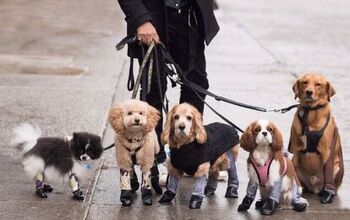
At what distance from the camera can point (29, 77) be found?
9969 millimetres

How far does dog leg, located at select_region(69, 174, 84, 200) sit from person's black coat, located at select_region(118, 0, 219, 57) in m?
1.06

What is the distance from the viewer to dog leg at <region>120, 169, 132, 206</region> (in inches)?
204

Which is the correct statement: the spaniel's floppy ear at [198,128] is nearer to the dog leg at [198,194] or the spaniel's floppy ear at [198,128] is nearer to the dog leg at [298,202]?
the dog leg at [198,194]

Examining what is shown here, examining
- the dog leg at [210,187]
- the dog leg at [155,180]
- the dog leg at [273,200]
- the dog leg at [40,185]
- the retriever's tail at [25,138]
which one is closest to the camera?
the dog leg at [273,200]

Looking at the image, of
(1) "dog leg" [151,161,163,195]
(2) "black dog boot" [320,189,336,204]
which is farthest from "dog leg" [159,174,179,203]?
(2) "black dog boot" [320,189,336,204]

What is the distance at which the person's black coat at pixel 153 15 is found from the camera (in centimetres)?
532

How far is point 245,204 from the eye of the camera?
5176mm

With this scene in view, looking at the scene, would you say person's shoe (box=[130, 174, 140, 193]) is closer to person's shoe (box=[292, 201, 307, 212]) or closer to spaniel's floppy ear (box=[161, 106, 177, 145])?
spaniel's floppy ear (box=[161, 106, 177, 145])

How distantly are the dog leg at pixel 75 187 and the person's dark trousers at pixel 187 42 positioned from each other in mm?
1206

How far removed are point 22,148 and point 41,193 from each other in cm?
37

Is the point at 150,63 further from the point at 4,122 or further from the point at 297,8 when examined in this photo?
the point at 297,8

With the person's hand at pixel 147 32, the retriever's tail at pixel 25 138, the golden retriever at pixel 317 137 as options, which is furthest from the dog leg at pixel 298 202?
the retriever's tail at pixel 25 138

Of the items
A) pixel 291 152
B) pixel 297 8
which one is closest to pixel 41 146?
pixel 291 152

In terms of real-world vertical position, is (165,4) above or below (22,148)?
above
